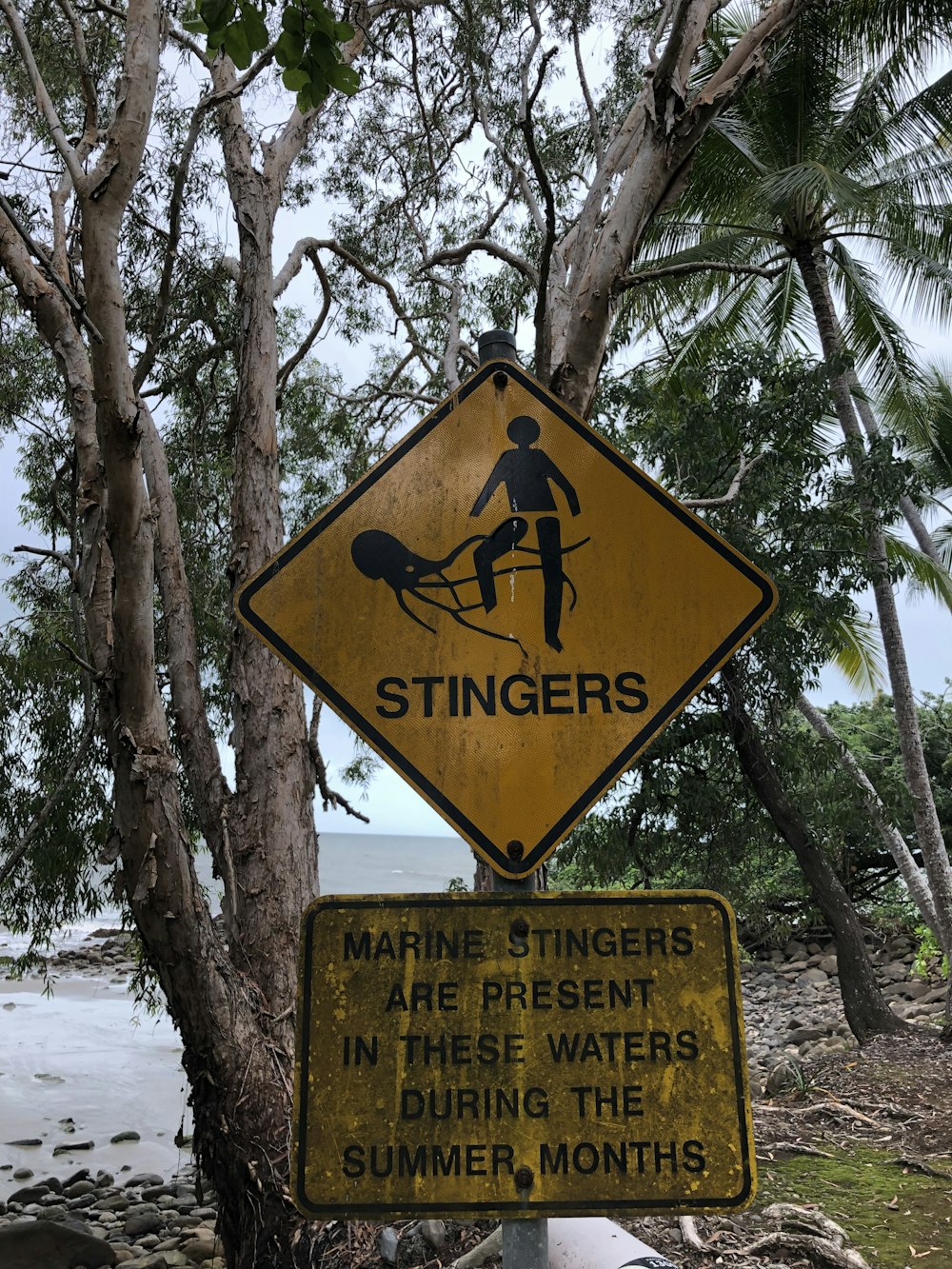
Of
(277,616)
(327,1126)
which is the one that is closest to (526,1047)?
(327,1126)

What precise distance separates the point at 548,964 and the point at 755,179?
12.5 metres

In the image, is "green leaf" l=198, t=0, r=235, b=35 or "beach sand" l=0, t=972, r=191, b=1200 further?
"beach sand" l=0, t=972, r=191, b=1200

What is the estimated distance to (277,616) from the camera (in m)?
1.78

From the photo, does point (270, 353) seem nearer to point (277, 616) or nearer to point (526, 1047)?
point (277, 616)

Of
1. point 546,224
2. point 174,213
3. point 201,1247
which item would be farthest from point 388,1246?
point 174,213

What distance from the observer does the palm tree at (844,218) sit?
36.4 ft

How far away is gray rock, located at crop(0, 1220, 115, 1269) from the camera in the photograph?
6609mm

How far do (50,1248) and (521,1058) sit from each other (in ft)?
22.4

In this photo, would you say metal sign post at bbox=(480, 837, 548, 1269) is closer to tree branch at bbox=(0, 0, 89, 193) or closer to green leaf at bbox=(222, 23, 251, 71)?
green leaf at bbox=(222, 23, 251, 71)

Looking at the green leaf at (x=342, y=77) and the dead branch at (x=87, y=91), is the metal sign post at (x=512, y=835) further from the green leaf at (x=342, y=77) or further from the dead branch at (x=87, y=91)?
the dead branch at (x=87, y=91)

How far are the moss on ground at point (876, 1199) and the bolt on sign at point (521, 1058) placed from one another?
4.47 metres

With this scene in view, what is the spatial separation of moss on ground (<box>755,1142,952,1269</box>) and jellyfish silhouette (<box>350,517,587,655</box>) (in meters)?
4.87

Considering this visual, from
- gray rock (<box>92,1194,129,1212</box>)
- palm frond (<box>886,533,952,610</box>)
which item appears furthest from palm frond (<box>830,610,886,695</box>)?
gray rock (<box>92,1194,129,1212</box>)

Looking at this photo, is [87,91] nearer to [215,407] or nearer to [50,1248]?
[215,407]
